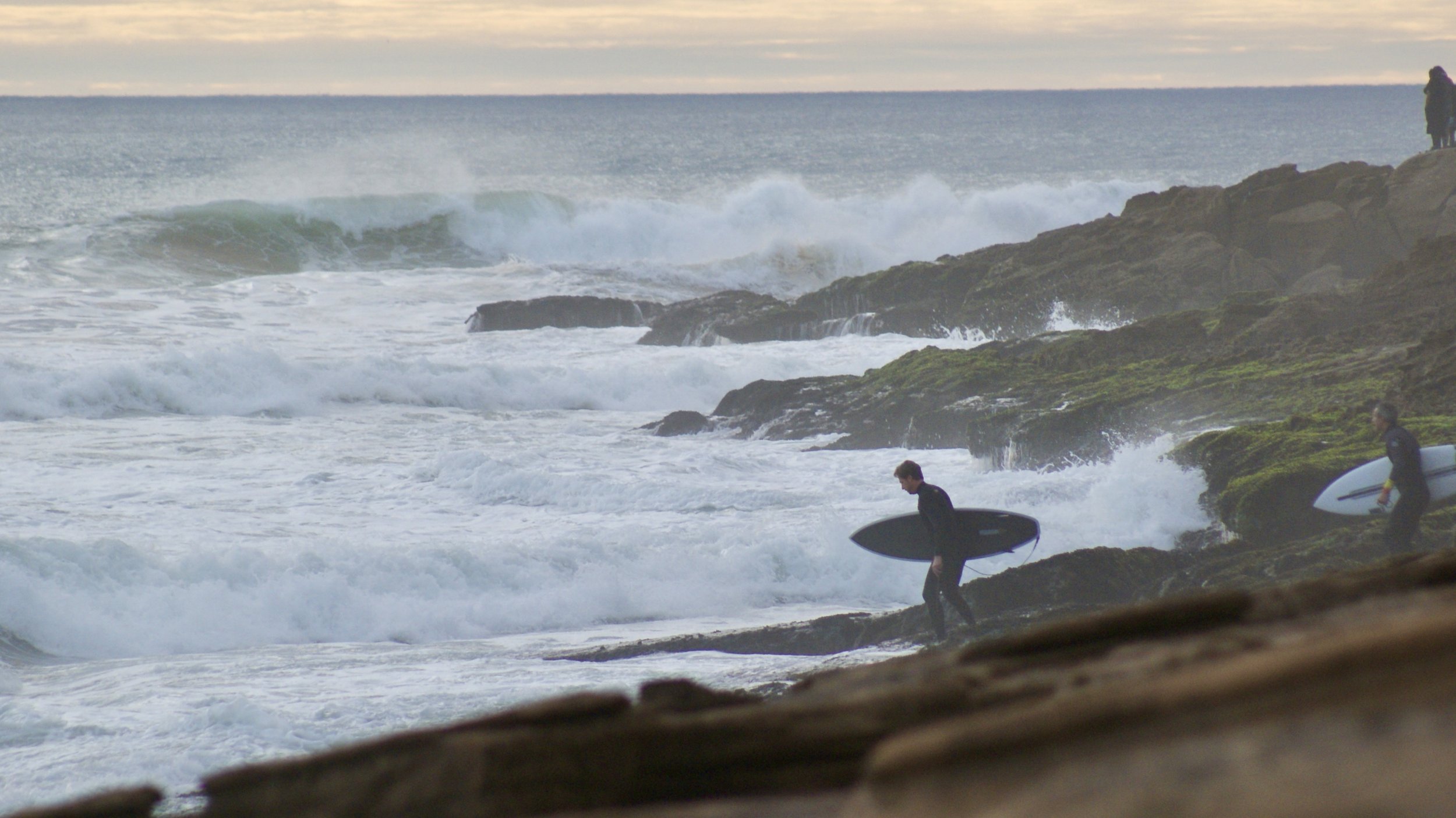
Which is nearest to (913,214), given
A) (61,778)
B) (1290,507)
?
(1290,507)

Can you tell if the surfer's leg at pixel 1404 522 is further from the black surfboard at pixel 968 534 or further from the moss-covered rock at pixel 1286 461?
the black surfboard at pixel 968 534

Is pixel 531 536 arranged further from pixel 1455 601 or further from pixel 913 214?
pixel 913 214

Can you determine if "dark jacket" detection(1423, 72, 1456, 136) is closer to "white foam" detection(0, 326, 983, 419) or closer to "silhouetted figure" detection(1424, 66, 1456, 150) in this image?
"silhouetted figure" detection(1424, 66, 1456, 150)

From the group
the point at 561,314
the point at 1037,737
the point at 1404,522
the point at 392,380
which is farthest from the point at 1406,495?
the point at 561,314

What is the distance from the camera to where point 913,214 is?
144 ft

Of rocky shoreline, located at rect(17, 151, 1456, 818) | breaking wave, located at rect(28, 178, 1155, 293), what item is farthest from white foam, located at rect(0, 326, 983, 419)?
breaking wave, located at rect(28, 178, 1155, 293)

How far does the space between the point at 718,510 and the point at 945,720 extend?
12.4 meters

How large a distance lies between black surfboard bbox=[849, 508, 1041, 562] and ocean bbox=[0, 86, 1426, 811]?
2.54ft

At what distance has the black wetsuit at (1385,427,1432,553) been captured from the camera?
889 cm

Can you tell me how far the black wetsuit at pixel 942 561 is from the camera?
29.9 ft

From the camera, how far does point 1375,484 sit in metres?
9.55

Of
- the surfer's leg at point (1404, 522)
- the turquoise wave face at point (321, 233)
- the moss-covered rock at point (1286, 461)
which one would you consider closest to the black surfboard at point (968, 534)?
the moss-covered rock at point (1286, 461)

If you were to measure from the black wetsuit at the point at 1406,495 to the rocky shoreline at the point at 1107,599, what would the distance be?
0.67 ft

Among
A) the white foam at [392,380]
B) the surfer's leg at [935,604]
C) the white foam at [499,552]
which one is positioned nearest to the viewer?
the surfer's leg at [935,604]
